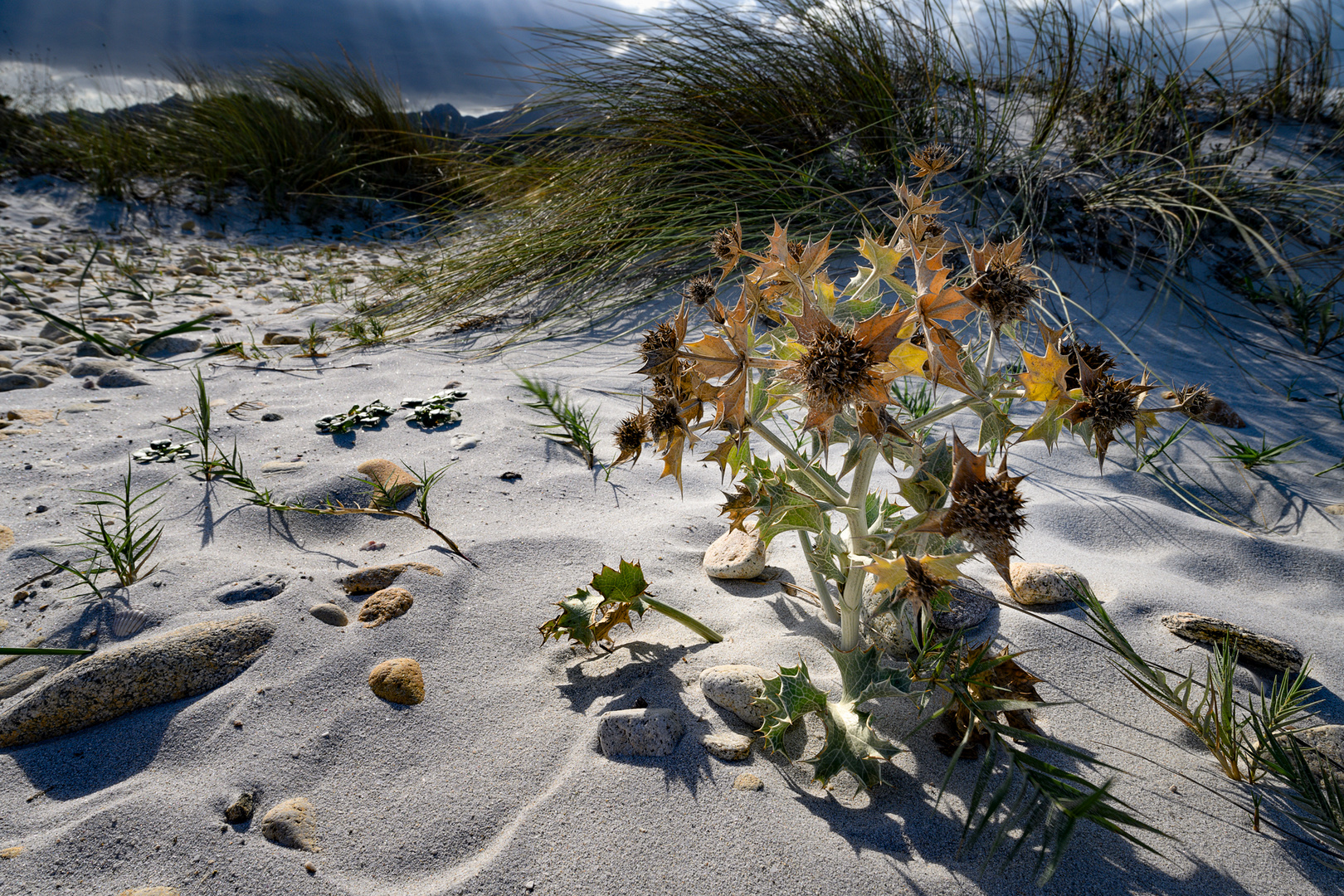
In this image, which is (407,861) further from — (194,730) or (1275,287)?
(1275,287)

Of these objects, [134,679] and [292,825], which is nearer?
[292,825]

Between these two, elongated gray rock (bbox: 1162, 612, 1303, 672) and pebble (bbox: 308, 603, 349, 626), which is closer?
elongated gray rock (bbox: 1162, 612, 1303, 672)

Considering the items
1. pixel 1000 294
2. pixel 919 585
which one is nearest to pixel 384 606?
pixel 919 585

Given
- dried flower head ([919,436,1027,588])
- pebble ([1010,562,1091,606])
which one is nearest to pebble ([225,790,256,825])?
dried flower head ([919,436,1027,588])

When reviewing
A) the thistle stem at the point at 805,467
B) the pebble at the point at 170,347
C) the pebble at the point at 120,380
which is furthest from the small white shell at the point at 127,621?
the pebble at the point at 170,347

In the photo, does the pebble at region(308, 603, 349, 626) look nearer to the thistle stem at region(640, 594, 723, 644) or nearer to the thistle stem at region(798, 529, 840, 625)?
the thistle stem at region(640, 594, 723, 644)

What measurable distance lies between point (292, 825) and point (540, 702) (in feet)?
1.47

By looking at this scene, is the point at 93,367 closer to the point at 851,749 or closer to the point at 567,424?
the point at 567,424

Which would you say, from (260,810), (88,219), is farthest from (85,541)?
(88,219)

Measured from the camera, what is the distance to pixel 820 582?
54.4 inches

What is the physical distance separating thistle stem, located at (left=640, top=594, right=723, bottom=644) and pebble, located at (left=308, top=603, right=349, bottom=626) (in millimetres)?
696

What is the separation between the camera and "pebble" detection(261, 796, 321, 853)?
1.03 m

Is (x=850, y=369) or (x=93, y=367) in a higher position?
(x=850, y=369)

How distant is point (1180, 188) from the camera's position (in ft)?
12.8
